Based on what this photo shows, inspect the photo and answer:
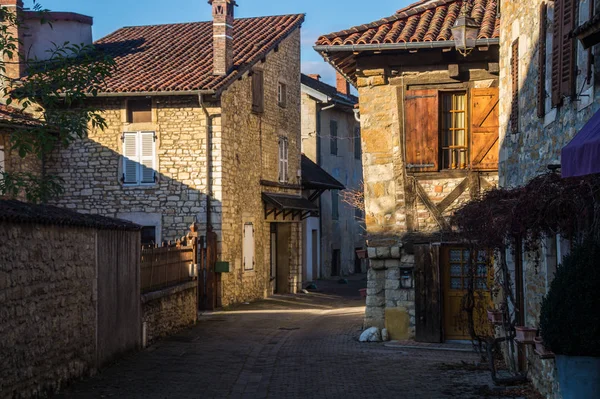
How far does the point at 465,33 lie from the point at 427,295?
→ 4.61 meters

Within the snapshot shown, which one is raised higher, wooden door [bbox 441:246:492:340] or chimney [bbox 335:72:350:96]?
chimney [bbox 335:72:350:96]

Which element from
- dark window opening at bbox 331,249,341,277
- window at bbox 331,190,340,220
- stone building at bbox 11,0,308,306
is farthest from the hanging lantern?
dark window opening at bbox 331,249,341,277

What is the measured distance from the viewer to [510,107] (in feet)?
41.9

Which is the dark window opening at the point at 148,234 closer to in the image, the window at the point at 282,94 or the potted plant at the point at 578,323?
the window at the point at 282,94

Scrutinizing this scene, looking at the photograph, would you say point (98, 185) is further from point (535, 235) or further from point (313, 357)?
point (535, 235)

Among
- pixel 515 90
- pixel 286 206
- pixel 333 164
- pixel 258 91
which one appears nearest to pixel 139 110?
pixel 258 91

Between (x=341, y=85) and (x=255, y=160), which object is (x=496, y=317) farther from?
(x=341, y=85)

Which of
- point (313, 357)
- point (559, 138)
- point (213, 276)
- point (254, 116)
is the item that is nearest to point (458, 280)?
point (313, 357)

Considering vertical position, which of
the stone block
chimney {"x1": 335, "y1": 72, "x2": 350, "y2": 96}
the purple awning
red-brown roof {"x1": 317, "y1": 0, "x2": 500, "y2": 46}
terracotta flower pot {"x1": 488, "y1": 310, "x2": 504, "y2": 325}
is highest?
chimney {"x1": 335, "y1": 72, "x2": 350, "y2": 96}

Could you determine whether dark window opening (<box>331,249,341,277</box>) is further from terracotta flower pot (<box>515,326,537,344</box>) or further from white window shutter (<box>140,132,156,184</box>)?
terracotta flower pot (<box>515,326,537,344</box>)

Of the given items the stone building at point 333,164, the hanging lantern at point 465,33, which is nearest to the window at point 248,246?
the stone building at point 333,164

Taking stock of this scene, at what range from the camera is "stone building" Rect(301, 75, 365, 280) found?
121 ft

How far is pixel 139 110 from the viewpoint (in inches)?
1018

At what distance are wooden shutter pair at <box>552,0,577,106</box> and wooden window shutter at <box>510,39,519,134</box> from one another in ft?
8.05
